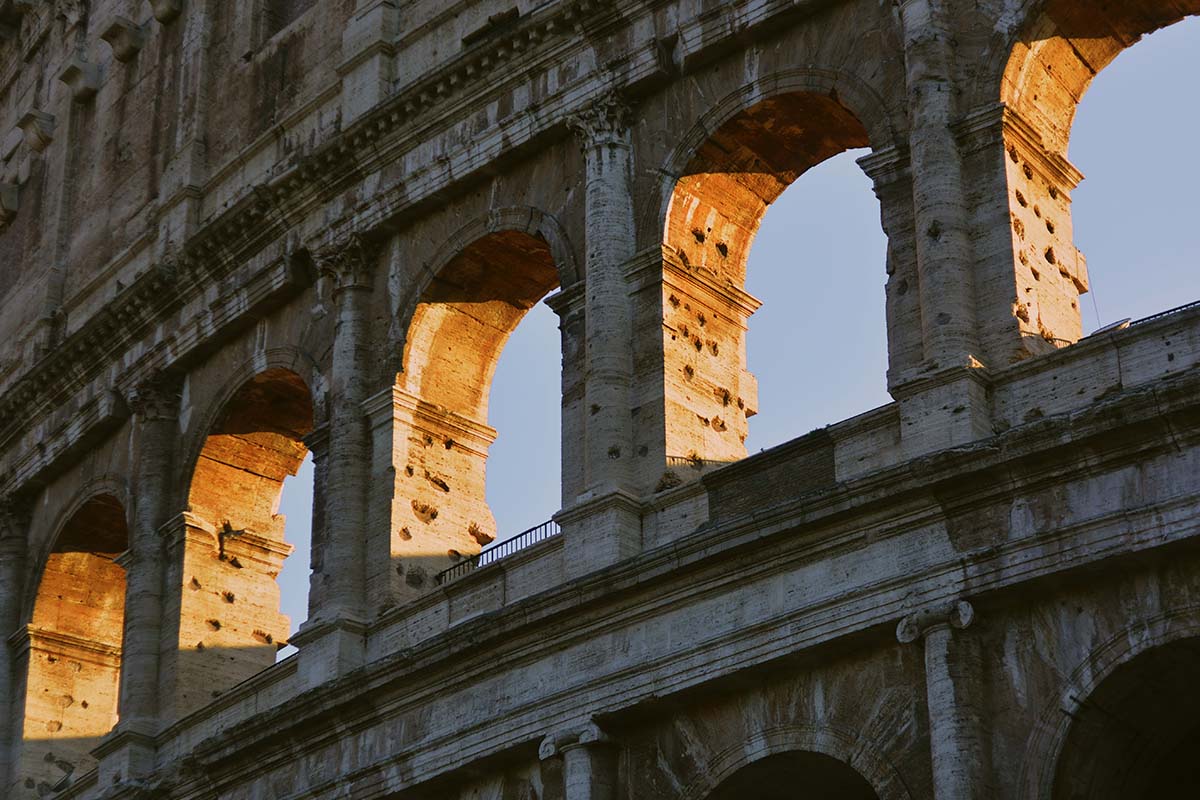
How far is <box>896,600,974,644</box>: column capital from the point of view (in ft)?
57.7

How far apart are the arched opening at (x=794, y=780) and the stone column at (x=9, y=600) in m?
11.7

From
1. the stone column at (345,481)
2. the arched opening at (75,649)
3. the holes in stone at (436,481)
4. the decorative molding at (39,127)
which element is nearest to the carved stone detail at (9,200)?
the decorative molding at (39,127)

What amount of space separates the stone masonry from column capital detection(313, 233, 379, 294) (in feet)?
0.12

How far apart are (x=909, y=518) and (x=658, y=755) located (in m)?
2.92

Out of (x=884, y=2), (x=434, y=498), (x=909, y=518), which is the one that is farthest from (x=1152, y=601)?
(x=434, y=498)

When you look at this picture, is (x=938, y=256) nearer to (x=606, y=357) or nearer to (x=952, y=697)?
(x=606, y=357)

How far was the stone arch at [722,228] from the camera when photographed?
69.0ft

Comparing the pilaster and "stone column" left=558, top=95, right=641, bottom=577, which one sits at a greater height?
the pilaster

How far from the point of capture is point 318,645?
75.0 feet

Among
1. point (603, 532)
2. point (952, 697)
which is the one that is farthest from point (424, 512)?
point (952, 697)

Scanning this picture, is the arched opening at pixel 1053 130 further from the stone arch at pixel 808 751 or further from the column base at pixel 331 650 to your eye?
the column base at pixel 331 650

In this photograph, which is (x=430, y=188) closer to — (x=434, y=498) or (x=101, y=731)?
(x=434, y=498)

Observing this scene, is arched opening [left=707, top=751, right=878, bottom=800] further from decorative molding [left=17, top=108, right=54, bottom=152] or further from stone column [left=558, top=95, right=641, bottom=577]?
decorative molding [left=17, top=108, right=54, bottom=152]

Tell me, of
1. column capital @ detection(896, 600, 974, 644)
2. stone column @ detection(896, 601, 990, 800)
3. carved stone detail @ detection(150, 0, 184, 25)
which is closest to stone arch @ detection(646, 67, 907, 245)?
column capital @ detection(896, 600, 974, 644)
